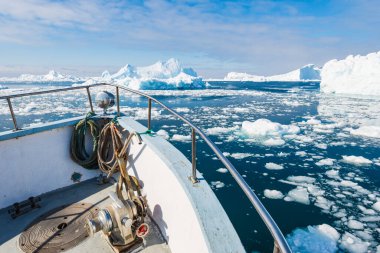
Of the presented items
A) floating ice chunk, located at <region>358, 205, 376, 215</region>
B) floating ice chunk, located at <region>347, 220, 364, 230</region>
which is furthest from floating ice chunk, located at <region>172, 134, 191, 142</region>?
→ floating ice chunk, located at <region>347, 220, 364, 230</region>

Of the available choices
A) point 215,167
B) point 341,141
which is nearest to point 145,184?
point 215,167

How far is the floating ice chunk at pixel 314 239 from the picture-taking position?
6.23 m

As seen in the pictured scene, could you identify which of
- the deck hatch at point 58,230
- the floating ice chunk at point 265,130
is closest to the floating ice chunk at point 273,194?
the deck hatch at point 58,230

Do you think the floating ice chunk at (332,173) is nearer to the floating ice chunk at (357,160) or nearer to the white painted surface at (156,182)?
the floating ice chunk at (357,160)

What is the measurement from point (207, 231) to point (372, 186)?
10.3m

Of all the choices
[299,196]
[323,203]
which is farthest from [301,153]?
[323,203]

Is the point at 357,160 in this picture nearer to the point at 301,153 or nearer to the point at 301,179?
the point at 301,153

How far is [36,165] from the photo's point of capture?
A: 3283 mm

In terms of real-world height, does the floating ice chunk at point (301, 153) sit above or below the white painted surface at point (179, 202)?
below

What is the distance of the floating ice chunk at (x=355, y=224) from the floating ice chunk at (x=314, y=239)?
62 cm

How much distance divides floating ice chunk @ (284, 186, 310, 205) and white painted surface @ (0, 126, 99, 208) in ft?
23.6

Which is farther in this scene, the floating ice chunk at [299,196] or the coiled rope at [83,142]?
the floating ice chunk at [299,196]

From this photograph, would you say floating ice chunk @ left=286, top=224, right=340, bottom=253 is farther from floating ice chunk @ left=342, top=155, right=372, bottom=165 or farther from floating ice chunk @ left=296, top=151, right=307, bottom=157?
floating ice chunk @ left=296, top=151, right=307, bottom=157

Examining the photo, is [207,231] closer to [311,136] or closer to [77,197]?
[77,197]
